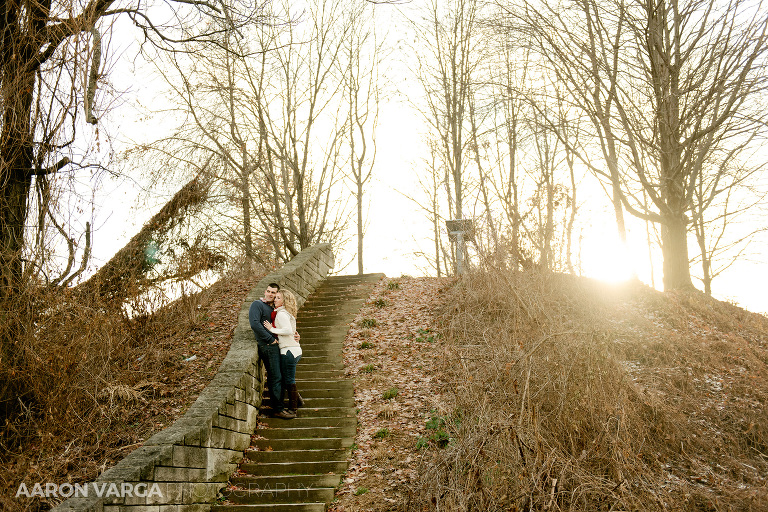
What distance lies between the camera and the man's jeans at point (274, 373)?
8.09 m

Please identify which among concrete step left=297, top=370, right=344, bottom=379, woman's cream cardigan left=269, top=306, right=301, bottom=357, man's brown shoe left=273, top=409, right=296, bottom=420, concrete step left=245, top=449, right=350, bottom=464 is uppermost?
woman's cream cardigan left=269, top=306, right=301, bottom=357

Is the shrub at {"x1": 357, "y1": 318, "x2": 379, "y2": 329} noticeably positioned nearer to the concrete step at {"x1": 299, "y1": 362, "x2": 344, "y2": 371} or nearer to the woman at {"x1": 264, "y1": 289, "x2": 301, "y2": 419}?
the concrete step at {"x1": 299, "y1": 362, "x2": 344, "y2": 371}

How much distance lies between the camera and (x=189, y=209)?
1403cm

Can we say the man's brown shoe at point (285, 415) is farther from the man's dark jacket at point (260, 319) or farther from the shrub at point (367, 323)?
the shrub at point (367, 323)

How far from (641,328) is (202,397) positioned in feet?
26.3

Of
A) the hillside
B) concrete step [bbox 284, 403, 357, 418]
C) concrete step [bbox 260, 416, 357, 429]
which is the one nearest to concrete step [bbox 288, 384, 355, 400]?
the hillside

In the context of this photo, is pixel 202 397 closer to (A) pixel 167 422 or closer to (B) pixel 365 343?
(A) pixel 167 422

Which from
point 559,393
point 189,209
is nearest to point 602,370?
point 559,393

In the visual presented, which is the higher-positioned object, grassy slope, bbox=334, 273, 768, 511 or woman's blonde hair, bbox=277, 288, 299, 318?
woman's blonde hair, bbox=277, 288, 299, 318

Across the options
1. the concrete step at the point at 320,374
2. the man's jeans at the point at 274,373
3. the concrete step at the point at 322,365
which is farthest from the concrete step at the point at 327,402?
the concrete step at the point at 322,365

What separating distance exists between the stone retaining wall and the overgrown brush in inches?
99.5

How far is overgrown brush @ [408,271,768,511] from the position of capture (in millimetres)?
5273

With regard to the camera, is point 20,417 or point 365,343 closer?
point 20,417

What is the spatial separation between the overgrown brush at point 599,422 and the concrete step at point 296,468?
130cm
